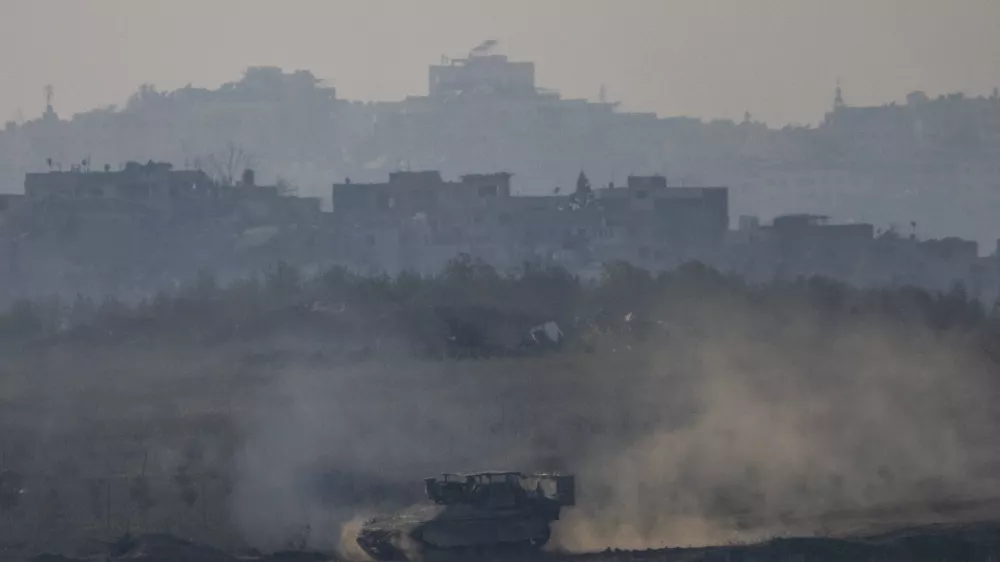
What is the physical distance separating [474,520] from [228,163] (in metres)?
102

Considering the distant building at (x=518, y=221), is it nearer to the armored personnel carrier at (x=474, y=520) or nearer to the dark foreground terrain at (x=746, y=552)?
the armored personnel carrier at (x=474, y=520)

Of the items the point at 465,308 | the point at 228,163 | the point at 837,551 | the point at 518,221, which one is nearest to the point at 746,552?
the point at 837,551

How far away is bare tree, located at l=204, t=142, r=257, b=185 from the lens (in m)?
126

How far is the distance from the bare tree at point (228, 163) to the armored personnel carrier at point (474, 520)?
8459 cm

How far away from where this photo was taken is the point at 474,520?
105 ft

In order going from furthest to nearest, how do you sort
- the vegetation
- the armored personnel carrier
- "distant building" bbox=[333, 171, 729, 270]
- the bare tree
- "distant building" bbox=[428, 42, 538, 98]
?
"distant building" bbox=[428, 42, 538, 98] < the bare tree < "distant building" bbox=[333, 171, 729, 270] < the vegetation < the armored personnel carrier

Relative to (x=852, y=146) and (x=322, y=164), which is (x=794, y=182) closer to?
(x=852, y=146)

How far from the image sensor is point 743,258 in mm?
98000

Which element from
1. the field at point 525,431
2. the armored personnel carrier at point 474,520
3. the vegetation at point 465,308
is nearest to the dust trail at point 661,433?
Result: the field at point 525,431

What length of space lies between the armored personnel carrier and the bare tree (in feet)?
278

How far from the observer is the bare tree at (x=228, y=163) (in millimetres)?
126188

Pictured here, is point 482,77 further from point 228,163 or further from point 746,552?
point 746,552

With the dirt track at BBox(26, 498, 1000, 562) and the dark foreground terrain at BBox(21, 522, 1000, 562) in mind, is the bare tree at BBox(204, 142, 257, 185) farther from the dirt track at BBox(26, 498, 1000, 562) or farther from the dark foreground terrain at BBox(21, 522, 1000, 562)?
the dark foreground terrain at BBox(21, 522, 1000, 562)

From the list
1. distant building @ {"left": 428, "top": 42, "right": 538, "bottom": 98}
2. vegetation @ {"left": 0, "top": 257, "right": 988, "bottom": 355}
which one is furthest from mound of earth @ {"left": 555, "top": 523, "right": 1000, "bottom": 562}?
distant building @ {"left": 428, "top": 42, "right": 538, "bottom": 98}
